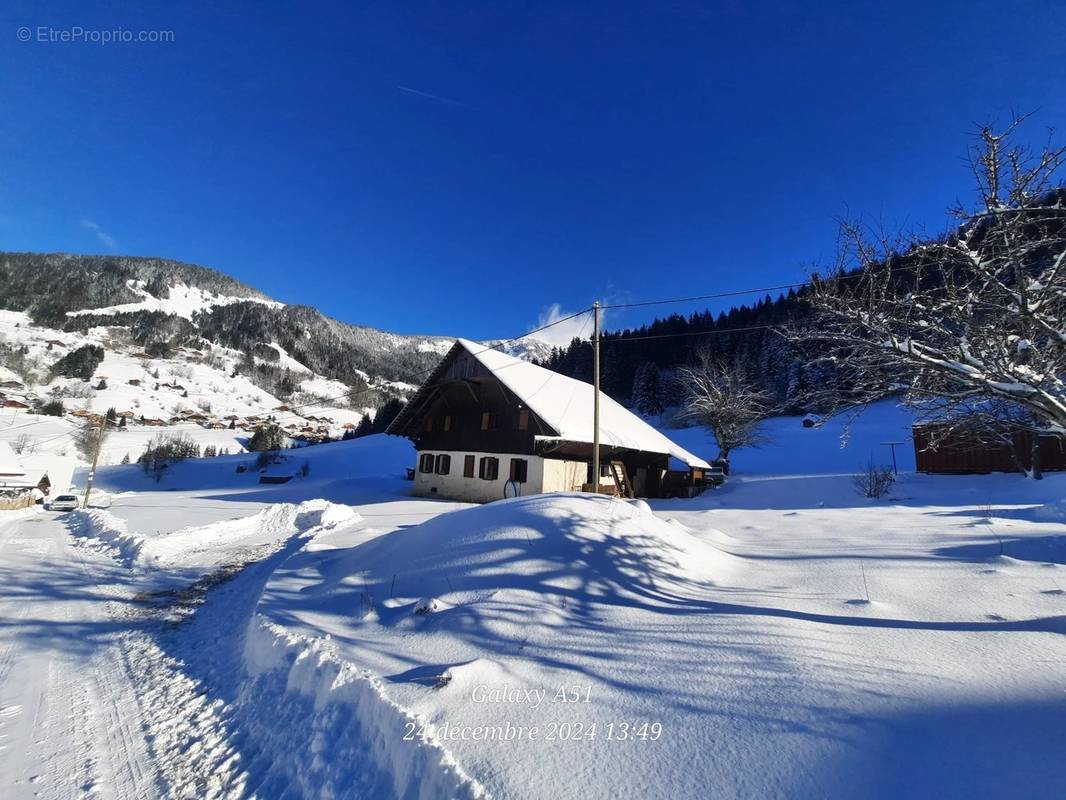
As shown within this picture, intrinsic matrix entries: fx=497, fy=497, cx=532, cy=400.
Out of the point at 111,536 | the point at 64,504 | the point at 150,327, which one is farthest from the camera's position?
the point at 150,327

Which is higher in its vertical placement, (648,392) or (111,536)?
(648,392)

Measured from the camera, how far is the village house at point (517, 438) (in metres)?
24.8

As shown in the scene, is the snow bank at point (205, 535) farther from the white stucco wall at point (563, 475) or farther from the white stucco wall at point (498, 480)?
the white stucco wall at point (563, 475)

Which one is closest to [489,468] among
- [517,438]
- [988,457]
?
[517,438]

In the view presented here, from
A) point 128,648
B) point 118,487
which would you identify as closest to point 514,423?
point 128,648

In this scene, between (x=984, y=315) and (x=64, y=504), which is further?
(x=64, y=504)

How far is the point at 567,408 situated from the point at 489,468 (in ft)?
17.5

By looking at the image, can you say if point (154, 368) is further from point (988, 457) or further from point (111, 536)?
point (988, 457)

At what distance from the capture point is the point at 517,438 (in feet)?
84.2

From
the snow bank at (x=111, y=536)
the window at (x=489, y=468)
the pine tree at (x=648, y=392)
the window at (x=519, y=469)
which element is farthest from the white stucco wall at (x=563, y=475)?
the pine tree at (x=648, y=392)

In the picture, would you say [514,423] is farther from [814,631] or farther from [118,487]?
[118,487]

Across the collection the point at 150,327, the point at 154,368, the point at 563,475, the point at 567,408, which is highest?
the point at 150,327

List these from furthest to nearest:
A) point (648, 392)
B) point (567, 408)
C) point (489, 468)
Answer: point (648, 392) < point (489, 468) < point (567, 408)

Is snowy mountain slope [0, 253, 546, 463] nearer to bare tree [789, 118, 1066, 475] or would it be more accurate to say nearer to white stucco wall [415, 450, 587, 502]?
white stucco wall [415, 450, 587, 502]
